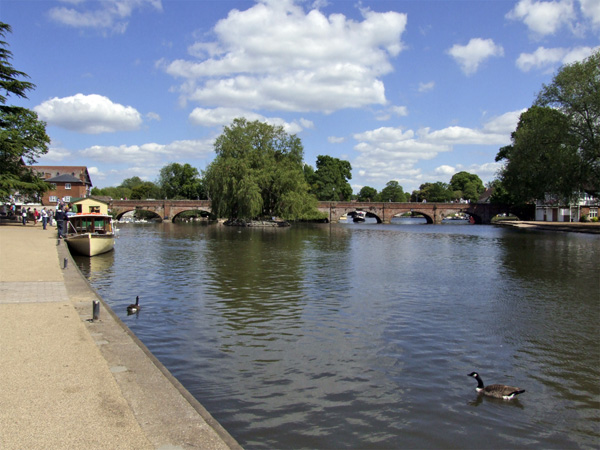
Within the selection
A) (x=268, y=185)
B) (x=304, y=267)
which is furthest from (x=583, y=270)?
(x=268, y=185)

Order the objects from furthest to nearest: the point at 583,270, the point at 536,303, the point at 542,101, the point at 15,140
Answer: the point at 542,101, the point at 15,140, the point at 583,270, the point at 536,303

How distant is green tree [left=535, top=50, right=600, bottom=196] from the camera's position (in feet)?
162

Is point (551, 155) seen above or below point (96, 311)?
above

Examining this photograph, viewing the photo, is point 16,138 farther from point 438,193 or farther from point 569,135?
point 438,193

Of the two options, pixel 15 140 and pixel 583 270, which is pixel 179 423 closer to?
pixel 583 270

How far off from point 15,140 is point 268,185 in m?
32.6

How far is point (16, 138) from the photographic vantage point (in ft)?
118

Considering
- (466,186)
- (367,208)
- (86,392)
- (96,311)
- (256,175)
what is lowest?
(86,392)

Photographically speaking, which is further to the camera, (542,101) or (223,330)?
(542,101)

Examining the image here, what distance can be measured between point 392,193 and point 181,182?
9863cm

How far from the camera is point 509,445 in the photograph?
6070mm

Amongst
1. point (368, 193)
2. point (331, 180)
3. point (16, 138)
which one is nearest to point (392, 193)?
point (368, 193)

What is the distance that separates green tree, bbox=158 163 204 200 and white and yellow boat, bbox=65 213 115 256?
8729cm

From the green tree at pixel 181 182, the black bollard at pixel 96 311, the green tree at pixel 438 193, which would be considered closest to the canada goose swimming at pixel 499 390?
the black bollard at pixel 96 311
